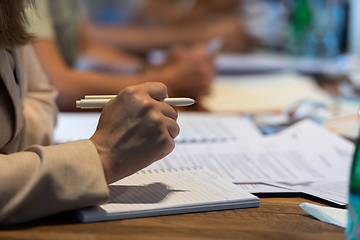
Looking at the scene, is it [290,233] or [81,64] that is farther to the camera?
[81,64]

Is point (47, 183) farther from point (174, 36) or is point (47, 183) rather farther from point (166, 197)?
point (174, 36)

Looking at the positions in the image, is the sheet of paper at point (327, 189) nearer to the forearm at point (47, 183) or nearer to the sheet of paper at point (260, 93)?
the forearm at point (47, 183)

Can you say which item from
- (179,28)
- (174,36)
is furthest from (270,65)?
(179,28)

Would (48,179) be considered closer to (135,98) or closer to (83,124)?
(135,98)

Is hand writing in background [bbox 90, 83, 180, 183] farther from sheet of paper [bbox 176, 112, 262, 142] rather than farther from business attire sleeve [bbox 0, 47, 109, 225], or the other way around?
sheet of paper [bbox 176, 112, 262, 142]

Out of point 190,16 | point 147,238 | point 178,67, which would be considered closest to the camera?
point 147,238

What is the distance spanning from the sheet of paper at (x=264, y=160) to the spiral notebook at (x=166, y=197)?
0.25 feet

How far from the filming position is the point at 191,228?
14.1 inches

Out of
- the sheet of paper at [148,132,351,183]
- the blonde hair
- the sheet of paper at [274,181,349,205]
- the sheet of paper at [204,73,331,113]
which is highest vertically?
the blonde hair

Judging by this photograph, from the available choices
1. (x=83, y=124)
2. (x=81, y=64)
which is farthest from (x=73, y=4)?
(x=83, y=124)

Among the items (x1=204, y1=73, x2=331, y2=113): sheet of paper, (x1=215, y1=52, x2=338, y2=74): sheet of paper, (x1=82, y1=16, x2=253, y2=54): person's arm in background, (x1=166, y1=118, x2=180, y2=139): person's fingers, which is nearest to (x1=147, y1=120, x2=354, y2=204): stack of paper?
(x1=166, y1=118, x2=180, y2=139): person's fingers

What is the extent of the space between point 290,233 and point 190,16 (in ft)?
6.64

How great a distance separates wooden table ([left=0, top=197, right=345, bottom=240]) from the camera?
0.34 meters

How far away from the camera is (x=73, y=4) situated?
1626mm
